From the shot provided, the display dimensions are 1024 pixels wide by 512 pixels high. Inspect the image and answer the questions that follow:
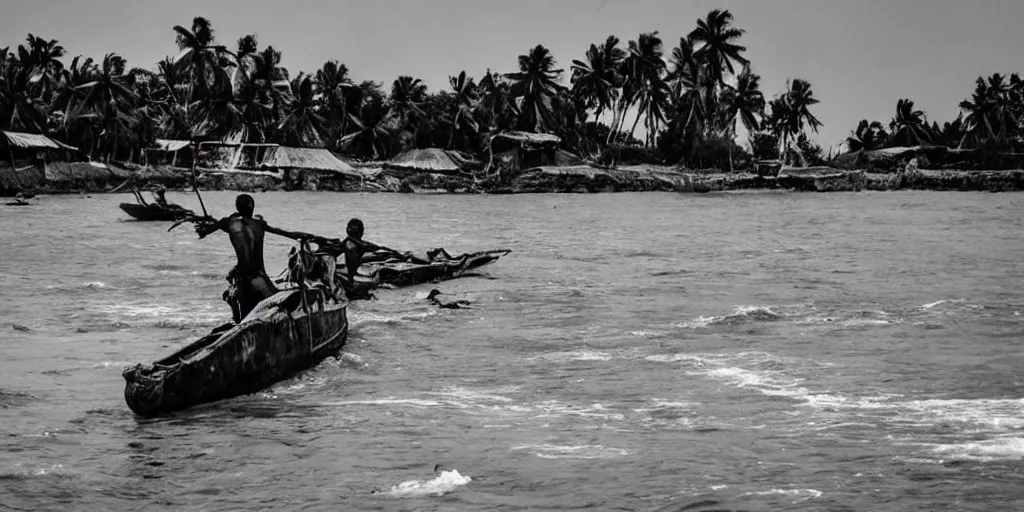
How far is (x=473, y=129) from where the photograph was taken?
72625 millimetres

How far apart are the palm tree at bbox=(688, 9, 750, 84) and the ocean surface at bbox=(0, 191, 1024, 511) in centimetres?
4449

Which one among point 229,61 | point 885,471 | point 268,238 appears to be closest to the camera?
point 885,471

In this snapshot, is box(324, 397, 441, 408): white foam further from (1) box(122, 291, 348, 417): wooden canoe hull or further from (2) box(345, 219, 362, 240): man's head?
(2) box(345, 219, 362, 240): man's head

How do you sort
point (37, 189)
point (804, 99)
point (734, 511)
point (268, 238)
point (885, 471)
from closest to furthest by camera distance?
point (734, 511) < point (885, 471) < point (268, 238) < point (37, 189) < point (804, 99)

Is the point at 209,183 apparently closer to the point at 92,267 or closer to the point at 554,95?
the point at 554,95

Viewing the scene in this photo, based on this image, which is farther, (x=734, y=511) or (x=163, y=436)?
(x=163, y=436)

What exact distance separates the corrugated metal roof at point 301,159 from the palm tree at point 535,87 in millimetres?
12568

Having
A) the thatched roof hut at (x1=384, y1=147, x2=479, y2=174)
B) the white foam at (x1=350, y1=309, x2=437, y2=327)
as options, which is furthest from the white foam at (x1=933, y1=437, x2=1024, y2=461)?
the thatched roof hut at (x1=384, y1=147, x2=479, y2=174)

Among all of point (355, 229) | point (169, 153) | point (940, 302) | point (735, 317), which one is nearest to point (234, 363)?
point (355, 229)

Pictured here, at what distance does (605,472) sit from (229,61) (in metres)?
63.4

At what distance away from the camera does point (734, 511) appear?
27.2ft

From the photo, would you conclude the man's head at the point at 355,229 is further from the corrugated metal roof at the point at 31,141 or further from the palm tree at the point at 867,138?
the palm tree at the point at 867,138

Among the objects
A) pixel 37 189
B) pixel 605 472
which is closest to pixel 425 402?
pixel 605 472

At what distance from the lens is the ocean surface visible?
8.88m
